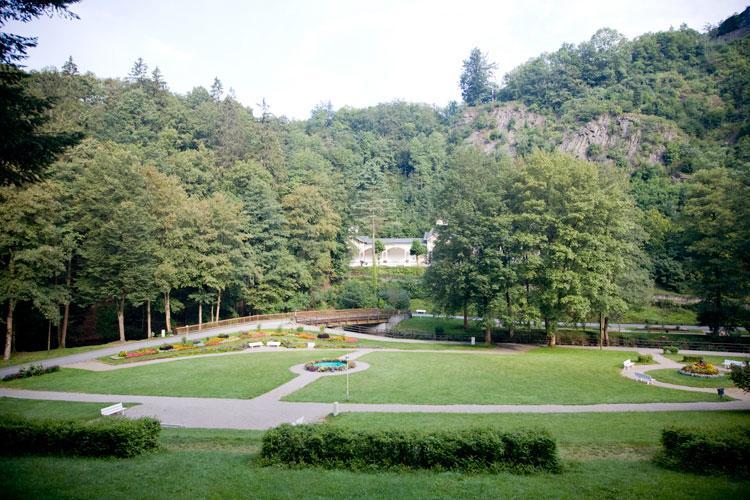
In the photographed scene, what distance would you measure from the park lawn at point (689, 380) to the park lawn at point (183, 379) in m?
20.7

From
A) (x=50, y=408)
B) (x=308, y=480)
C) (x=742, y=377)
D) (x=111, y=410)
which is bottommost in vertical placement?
(x=50, y=408)

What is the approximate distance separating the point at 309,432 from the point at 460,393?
10932mm

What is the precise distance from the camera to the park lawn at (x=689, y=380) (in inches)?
894

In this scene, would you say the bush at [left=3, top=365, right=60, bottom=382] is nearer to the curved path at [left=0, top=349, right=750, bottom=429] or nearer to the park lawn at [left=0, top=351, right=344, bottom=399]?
the park lawn at [left=0, top=351, right=344, bottom=399]

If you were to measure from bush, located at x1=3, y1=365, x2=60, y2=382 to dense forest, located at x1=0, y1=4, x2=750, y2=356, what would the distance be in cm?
838

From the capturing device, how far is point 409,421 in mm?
16422

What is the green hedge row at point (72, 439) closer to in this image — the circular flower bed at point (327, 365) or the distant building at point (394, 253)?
the circular flower bed at point (327, 365)

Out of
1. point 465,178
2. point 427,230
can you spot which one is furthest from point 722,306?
point 427,230

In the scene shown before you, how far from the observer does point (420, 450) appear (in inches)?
442

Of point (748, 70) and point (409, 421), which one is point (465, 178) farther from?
point (748, 70)

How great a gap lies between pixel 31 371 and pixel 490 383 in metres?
25.6

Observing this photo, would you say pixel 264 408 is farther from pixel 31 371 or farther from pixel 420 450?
pixel 31 371

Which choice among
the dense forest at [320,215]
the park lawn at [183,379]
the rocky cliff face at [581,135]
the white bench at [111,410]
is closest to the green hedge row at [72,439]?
the white bench at [111,410]

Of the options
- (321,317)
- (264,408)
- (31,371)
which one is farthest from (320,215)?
(264,408)
